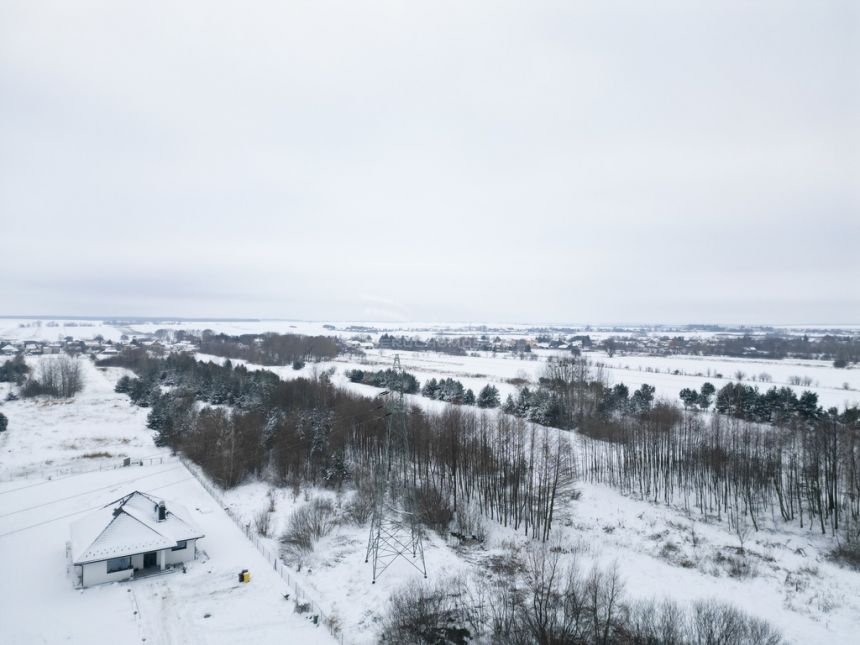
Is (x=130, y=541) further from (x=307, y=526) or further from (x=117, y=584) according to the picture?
(x=307, y=526)

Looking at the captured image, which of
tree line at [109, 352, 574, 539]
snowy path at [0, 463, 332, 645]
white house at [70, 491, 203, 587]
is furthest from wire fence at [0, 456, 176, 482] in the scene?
white house at [70, 491, 203, 587]

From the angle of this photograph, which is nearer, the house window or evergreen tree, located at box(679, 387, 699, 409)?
the house window

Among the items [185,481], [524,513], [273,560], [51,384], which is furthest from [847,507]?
[51,384]

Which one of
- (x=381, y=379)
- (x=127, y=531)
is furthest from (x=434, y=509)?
(x=381, y=379)

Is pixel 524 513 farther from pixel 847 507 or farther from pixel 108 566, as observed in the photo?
pixel 108 566

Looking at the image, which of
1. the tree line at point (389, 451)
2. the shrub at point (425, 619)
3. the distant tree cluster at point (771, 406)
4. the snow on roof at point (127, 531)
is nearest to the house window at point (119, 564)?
the snow on roof at point (127, 531)

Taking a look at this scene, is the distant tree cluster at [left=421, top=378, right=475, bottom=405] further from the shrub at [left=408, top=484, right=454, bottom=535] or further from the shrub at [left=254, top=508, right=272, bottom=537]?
the shrub at [left=254, top=508, right=272, bottom=537]

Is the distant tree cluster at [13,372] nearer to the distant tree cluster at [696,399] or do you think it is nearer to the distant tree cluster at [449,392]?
the distant tree cluster at [449,392]
